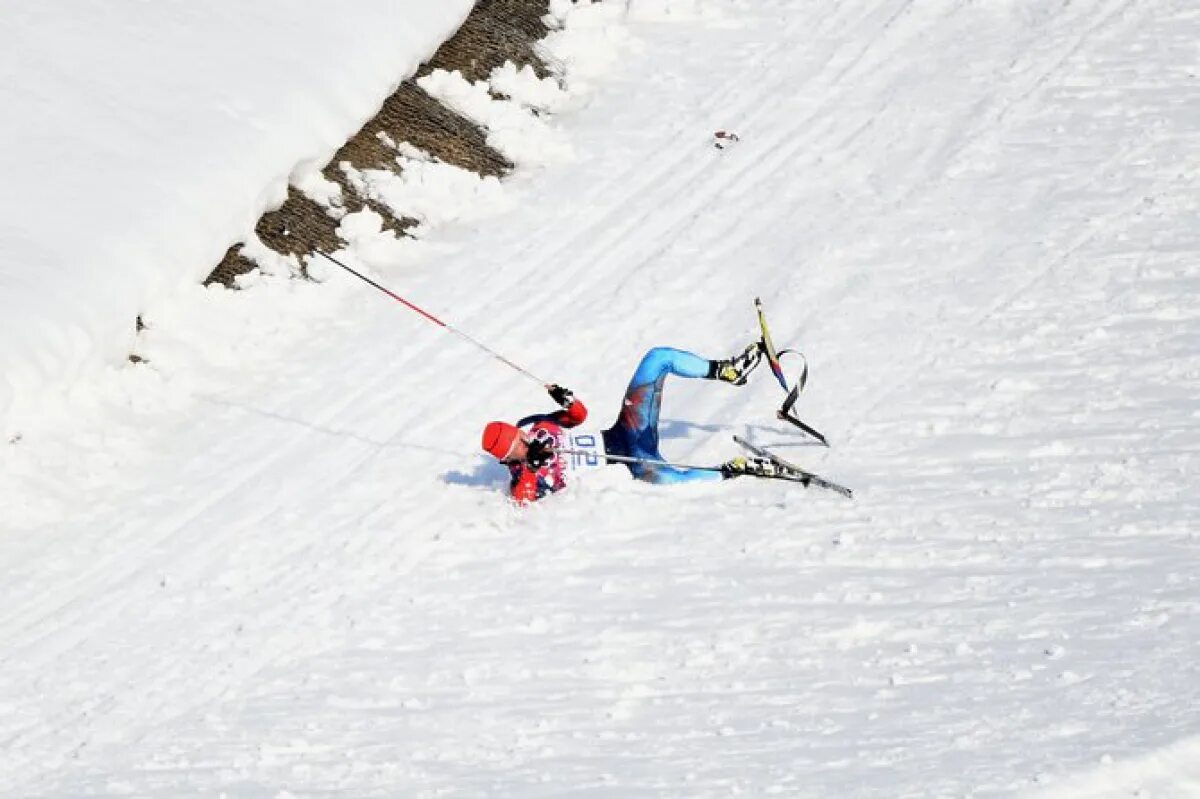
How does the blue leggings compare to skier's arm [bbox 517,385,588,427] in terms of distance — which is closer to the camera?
skier's arm [bbox 517,385,588,427]

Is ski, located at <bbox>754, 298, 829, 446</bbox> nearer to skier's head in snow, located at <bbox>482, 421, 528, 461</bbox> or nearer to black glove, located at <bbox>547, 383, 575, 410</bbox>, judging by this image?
black glove, located at <bbox>547, 383, 575, 410</bbox>

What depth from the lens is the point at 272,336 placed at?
19.2 metres

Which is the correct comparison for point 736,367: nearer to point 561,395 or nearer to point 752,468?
point 752,468

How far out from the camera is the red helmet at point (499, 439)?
15609 mm

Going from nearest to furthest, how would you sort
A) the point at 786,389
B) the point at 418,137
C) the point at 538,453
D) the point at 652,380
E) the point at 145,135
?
the point at 538,453
the point at 652,380
the point at 786,389
the point at 145,135
the point at 418,137

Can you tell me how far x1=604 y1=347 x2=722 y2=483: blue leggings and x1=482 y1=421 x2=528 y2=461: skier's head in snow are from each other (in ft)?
3.12

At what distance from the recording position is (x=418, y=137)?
21719 mm

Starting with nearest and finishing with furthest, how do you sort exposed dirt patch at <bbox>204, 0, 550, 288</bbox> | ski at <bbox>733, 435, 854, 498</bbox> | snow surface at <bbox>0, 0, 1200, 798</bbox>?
snow surface at <bbox>0, 0, 1200, 798</bbox>
ski at <bbox>733, 435, 854, 498</bbox>
exposed dirt patch at <bbox>204, 0, 550, 288</bbox>

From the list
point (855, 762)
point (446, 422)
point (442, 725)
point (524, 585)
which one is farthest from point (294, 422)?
point (855, 762)

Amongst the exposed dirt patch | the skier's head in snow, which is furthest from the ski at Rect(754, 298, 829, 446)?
the exposed dirt patch

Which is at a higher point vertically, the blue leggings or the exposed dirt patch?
the exposed dirt patch

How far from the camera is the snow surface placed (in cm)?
1235

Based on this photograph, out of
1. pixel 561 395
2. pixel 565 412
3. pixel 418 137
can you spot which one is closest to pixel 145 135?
pixel 418 137

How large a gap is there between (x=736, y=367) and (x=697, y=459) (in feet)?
3.51
